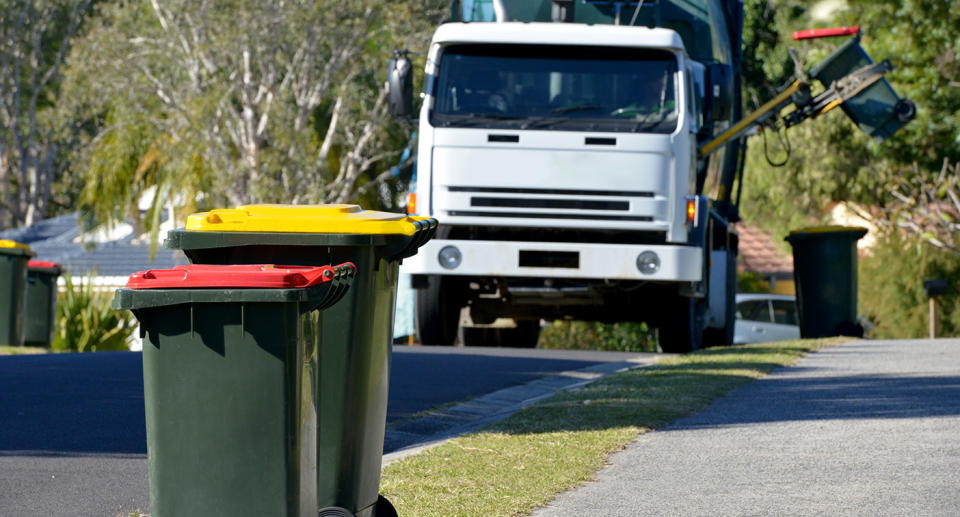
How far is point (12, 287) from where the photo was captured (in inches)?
579

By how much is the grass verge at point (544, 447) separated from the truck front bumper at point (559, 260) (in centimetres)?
161

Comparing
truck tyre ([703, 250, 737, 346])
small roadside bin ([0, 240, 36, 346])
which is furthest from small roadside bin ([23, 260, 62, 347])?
truck tyre ([703, 250, 737, 346])

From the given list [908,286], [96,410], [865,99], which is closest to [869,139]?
[908,286]

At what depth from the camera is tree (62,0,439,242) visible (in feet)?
82.3

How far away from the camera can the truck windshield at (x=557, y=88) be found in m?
12.2

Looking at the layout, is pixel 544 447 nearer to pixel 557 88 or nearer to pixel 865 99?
pixel 557 88

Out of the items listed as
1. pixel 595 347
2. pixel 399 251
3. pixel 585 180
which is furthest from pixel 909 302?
pixel 399 251

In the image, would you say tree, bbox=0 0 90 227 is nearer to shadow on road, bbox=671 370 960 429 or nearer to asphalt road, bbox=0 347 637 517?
asphalt road, bbox=0 347 637 517

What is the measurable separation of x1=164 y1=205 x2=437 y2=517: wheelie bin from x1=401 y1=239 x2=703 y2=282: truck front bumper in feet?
24.8

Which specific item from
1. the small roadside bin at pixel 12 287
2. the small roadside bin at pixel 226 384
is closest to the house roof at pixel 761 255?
the small roadside bin at pixel 12 287

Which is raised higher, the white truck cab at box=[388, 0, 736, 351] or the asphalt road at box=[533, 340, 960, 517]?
the white truck cab at box=[388, 0, 736, 351]

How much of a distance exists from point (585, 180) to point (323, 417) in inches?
308

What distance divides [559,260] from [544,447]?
579cm

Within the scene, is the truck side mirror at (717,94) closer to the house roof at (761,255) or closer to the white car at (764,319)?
the white car at (764,319)
